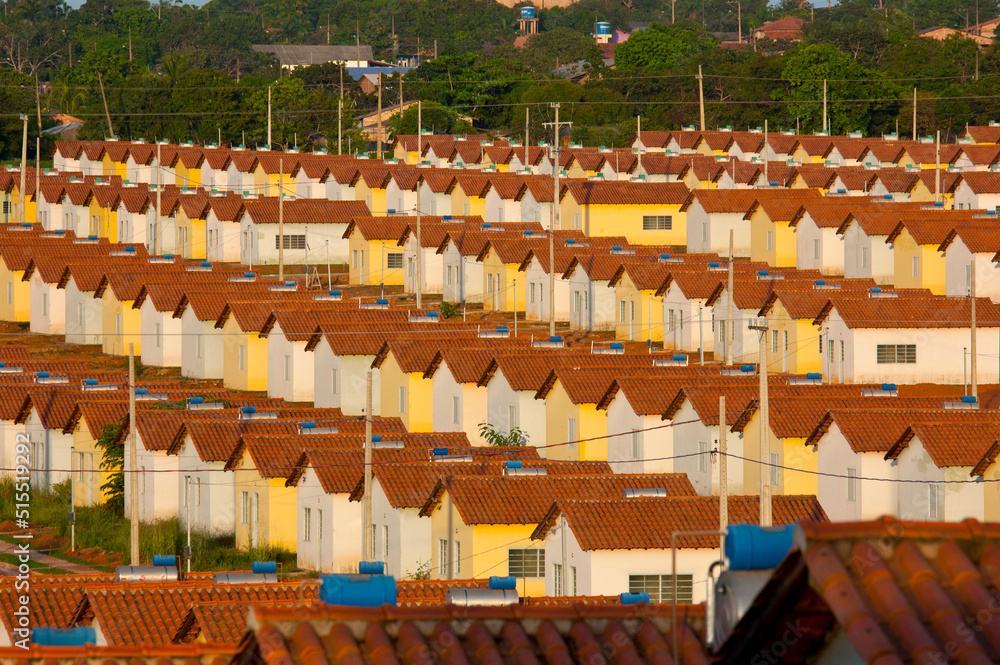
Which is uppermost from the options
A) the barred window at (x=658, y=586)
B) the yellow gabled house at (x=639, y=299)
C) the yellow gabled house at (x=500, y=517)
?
the yellow gabled house at (x=639, y=299)

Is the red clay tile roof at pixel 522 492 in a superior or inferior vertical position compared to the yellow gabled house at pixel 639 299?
inferior

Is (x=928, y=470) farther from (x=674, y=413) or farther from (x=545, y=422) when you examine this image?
(x=545, y=422)

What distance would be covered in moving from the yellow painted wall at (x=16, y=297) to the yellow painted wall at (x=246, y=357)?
16.0 meters

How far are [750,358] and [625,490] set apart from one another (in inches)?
895

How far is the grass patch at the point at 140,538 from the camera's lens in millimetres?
41562

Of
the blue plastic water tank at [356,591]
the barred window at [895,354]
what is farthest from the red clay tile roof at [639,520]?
the blue plastic water tank at [356,591]

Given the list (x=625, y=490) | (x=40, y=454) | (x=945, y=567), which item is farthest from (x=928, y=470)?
(x=945, y=567)

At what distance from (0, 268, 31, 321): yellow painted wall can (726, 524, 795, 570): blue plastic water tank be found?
69000 mm

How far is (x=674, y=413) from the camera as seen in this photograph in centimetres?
4531

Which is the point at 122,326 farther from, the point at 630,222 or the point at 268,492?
the point at 268,492

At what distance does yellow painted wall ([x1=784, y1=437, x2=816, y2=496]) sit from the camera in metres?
42.6

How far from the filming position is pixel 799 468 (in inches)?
1681

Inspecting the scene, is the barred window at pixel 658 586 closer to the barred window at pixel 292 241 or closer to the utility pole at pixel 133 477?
the utility pole at pixel 133 477

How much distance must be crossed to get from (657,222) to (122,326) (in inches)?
1013
